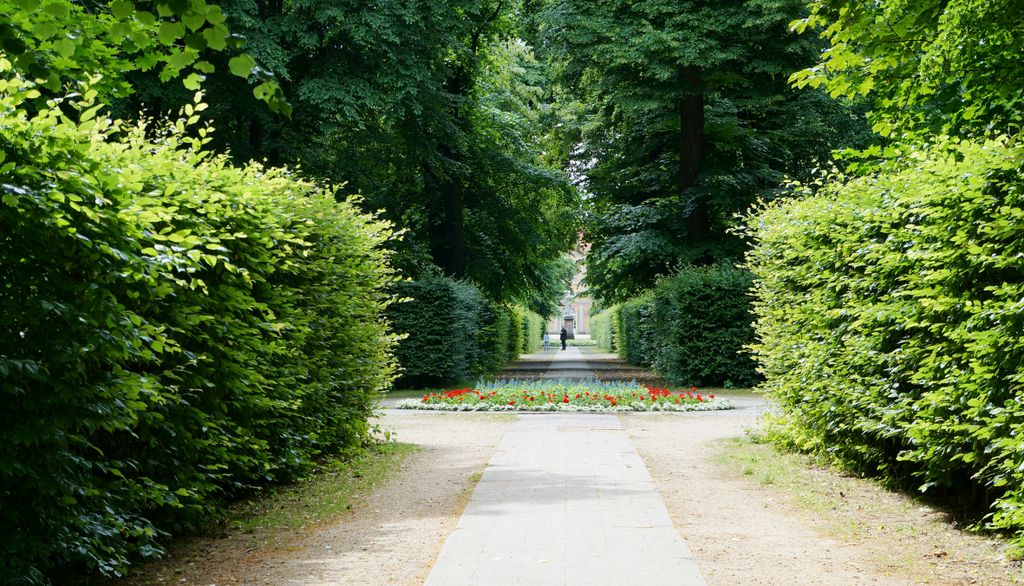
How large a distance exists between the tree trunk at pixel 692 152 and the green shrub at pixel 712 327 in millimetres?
2843

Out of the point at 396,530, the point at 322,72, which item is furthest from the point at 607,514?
the point at 322,72

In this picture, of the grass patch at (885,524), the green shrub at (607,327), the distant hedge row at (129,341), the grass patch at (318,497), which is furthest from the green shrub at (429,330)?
the green shrub at (607,327)

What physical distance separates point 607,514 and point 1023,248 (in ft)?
11.1

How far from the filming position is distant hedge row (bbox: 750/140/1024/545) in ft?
17.7

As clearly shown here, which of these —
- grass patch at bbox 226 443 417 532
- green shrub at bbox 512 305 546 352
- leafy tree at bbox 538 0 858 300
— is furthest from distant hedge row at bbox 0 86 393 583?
green shrub at bbox 512 305 546 352

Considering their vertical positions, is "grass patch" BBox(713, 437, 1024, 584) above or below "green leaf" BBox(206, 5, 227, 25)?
below

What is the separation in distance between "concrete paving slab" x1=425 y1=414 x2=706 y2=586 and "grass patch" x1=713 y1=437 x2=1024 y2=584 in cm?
123

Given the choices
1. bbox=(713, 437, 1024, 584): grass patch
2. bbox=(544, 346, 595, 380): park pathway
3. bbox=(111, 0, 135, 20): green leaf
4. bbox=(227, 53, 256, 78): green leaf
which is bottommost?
bbox=(713, 437, 1024, 584): grass patch

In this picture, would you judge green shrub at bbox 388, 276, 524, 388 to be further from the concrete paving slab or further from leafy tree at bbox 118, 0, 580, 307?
the concrete paving slab

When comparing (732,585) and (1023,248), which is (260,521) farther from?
(1023,248)

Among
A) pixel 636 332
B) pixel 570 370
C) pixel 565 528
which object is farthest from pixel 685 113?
pixel 565 528

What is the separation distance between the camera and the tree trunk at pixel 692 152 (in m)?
23.9

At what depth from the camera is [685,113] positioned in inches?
949

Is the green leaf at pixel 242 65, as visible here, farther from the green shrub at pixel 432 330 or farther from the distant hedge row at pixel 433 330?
the distant hedge row at pixel 433 330
